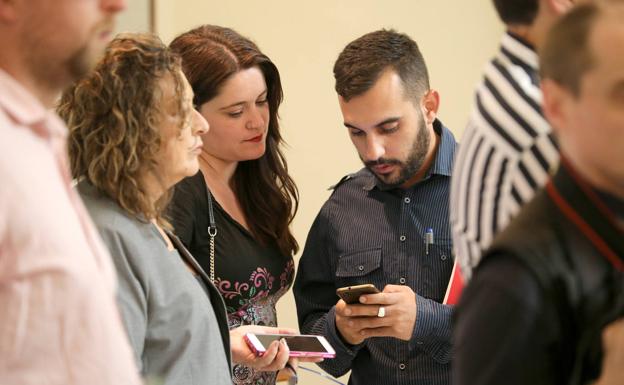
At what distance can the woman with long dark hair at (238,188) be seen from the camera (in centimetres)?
263

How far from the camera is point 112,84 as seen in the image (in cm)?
200

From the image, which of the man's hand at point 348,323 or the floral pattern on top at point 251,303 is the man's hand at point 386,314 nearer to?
the man's hand at point 348,323

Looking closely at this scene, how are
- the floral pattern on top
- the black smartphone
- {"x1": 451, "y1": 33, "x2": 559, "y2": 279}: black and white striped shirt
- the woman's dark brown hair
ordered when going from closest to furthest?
{"x1": 451, "y1": 33, "x2": 559, "y2": 279}: black and white striped shirt, the black smartphone, the floral pattern on top, the woman's dark brown hair

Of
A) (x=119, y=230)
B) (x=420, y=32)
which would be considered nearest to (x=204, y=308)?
(x=119, y=230)

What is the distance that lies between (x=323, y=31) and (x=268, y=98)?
135 cm

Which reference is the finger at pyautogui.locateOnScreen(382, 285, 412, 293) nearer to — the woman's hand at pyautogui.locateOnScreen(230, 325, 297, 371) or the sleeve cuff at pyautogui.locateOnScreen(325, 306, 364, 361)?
the sleeve cuff at pyautogui.locateOnScreen(325, 306, 364, 361)

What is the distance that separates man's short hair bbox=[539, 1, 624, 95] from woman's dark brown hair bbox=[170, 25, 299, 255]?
1658 millimetres

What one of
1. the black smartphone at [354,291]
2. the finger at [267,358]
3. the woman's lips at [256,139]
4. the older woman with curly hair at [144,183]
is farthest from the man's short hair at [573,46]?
the woman's lips at [256,139]

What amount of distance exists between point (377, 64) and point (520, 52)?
48.9 inches

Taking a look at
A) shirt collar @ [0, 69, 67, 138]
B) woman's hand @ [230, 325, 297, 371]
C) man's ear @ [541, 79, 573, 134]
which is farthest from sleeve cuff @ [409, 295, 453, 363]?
shirt collar @ [0, 69, 67, 138]

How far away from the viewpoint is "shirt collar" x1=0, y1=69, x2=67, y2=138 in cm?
116

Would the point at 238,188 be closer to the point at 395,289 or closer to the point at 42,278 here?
the point at 395,289

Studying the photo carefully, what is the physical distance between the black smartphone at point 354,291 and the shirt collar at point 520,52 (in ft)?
3.26

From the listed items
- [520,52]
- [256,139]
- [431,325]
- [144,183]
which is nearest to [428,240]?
[431,325]
